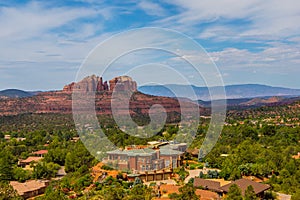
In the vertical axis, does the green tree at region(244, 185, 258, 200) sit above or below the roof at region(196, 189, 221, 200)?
above

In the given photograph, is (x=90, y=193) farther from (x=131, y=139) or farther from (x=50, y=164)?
(x=131, y=139)

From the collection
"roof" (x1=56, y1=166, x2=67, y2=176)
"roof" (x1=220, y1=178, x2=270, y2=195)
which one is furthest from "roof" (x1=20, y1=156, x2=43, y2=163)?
"roof" (x1=220, y1=178, x2=270, y2=195)

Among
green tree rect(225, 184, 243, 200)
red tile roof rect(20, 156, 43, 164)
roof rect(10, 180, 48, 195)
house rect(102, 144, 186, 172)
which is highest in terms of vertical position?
house rect(102, 144, 186, 172)

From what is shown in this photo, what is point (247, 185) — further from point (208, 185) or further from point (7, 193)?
point (7, 193)

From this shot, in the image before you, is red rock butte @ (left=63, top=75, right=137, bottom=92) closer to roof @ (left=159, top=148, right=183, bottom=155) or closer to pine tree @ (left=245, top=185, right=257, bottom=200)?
roof @ (left=159, top=148, right=183, bottom=155)

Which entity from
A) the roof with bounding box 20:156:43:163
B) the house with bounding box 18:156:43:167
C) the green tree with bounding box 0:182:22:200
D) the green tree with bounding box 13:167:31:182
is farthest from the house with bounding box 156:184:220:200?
the roof with bounding box 20:156:43:163

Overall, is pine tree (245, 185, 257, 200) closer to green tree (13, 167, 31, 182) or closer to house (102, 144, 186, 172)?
house (102, 144, 186, 172)

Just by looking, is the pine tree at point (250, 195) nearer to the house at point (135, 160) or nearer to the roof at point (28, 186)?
the house at point (135, 160)

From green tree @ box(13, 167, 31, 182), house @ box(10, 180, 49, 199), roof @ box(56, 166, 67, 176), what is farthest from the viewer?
roof @ box(56, 166, 67, 176)

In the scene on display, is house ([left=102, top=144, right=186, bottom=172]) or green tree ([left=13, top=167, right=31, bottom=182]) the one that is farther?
green tree ([left=13, top=167, right=31, bottom=182])

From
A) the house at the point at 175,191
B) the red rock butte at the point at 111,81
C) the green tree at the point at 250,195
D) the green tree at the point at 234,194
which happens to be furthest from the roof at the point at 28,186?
the green tree at the point at 250,195

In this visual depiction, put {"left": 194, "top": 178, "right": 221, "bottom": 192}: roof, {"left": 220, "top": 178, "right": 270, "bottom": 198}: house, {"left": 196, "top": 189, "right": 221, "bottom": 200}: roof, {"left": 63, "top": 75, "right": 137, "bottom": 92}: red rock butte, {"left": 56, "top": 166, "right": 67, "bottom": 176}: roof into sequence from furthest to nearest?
1. {"left": 56, "top": 166, "right": 67, "bottom": 176}: roof
2. {"left": 194, "top": 178, "right": 221, "bottom": 192}: roof
3. {"left": 220, "top": 178, "right": 270, "bottom": 198}: house
4. {"left": 196, "top": 189, "right": 221, "bottom": 200}: roof
5. {"left": 63, "top": 75, "right": 137, "bottom": 92}: red rock butte

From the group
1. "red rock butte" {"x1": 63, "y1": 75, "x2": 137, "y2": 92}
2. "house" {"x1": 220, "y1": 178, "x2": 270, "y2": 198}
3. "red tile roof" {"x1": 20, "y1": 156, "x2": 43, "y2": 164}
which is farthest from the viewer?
"red tile roof" {"x1": 20, "y1": 156, "x2": 43, "y2": 164}

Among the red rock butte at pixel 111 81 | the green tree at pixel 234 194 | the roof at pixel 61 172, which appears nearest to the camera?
the green tree at pixel 234 194
